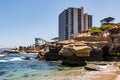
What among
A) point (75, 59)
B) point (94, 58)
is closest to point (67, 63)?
point (75, 59)

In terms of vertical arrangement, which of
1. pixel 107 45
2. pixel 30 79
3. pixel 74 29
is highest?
pixel 74 29

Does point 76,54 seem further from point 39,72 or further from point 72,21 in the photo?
point 72,21

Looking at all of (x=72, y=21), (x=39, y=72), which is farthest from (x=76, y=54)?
(x=72, y=21)

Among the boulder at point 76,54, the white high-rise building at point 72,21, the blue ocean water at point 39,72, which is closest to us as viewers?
the blue ocean water at point 39,72

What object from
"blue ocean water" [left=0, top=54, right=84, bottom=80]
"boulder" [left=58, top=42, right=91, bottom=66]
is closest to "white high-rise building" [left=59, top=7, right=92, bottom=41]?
"blue ocean water" [left=0, top=54, right=84, bottom=80]

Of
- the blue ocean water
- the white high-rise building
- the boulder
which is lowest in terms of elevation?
the blue ocean water

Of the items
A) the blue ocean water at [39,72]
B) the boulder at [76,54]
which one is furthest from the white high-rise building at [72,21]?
the boulder at [76,54]

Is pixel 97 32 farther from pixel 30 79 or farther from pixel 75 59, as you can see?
pixel 30 79

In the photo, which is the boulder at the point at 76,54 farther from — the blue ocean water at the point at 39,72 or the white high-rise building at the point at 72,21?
the white high-rise building at the point at 72,21

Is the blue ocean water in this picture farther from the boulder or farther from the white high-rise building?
the white high-rise building

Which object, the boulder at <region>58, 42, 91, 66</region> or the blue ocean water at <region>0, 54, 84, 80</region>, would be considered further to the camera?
the boulder at <region>58, 42, 91, 66</region>

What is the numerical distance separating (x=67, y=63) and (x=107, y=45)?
1706 cm

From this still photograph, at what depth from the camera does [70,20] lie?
183625 millimetres

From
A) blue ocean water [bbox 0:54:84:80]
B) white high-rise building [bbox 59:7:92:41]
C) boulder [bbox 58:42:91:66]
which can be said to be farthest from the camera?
white high-rise building [bbox 59:7:92:41]
